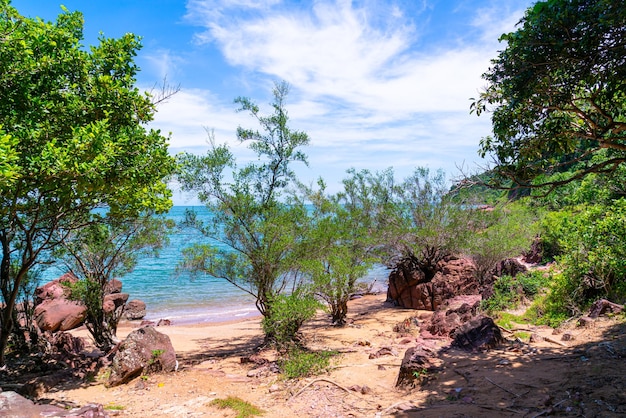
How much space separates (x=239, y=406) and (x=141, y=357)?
3658mm

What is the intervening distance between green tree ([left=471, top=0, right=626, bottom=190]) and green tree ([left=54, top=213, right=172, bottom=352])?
368 inches

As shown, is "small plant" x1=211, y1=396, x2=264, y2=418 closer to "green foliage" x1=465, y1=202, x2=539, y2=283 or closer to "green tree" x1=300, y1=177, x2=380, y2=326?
"green tree" x1=300, y1=177, x2=380, y2=326

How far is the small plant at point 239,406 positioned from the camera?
7368 mm

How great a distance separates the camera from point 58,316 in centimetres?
1855

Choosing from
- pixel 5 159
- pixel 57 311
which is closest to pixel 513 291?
pixel 5 159

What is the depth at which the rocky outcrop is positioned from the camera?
17547 mm

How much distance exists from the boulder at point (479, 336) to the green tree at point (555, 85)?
10.9ft

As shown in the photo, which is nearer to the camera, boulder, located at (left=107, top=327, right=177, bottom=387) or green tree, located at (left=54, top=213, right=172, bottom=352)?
boulder, located at (left=107, top=327, right=177, bottom=387)

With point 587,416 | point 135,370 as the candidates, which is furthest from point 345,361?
point 587,416

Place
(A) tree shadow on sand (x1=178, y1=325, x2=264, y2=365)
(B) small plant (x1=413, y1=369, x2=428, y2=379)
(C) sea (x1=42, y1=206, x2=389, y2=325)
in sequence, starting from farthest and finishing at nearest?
1. (C) sea (x1=42, y1=206, x2=389, y2=325)
2. (A) tree shadow on sand (x1=178, y1=325, x2=264, y2=365)
3. (B) small plant (x1=413, y1=369, x2=428, y2=379)

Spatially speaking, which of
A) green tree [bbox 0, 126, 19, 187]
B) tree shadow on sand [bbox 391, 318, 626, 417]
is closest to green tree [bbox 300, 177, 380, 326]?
tree shadow on sand [bbox 391, 318, 626, 417]

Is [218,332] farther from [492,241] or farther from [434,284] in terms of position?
[492,241]

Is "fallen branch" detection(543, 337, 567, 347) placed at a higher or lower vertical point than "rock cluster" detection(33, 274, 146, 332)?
lower

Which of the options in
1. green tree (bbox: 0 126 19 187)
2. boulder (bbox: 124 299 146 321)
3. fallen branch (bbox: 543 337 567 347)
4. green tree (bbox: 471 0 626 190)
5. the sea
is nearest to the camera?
green tree (bbox: 0 126 19 187)
